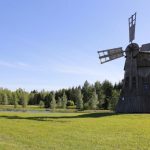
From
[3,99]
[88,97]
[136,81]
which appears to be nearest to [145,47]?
[136,81]

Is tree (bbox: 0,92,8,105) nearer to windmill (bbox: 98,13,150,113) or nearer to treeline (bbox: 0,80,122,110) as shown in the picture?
treeline (bbox: 0,80,122,110)

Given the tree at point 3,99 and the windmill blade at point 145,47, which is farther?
the tree at point 3,99

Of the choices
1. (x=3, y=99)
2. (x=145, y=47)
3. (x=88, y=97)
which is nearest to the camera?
(x=145, y=47)

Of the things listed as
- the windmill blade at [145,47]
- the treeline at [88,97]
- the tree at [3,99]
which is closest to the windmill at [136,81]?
the windmill blade at [145,47]

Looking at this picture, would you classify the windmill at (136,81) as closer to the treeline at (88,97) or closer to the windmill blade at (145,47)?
the windmill blade at (145,47)

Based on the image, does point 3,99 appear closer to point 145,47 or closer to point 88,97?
point 88,97

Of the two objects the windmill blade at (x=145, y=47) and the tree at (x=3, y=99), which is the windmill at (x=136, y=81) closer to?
the windmill blade at (x=145, y=47)

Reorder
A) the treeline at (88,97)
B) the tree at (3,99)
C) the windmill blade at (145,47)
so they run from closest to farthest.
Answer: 1. the windmill blade at (145,47)
2. the treeline at (88,97)
3. the tree at (3,99)

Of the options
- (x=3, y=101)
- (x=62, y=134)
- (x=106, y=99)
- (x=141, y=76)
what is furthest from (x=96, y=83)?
(x=62, y=134)

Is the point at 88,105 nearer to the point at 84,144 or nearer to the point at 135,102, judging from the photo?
the point at 135,102

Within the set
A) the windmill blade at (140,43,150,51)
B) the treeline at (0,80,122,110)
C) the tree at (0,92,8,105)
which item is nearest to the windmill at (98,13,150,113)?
the windmill blade at (140,43,150,51)

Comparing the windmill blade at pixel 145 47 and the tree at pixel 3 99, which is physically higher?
the windmill blade at pixel 145 47

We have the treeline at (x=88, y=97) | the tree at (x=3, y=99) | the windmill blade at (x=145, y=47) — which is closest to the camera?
the windmill blade at (x=145, y=47)

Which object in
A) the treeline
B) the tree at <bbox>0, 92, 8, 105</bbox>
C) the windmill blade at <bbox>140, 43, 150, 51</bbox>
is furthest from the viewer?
the tree at <bbox>0, 92, 8, 105</bbox>
